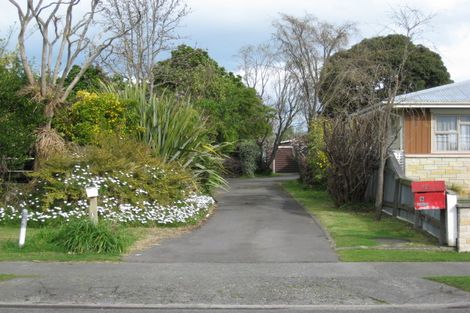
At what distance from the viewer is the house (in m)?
23.0

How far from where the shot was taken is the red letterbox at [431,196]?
42.6 feet

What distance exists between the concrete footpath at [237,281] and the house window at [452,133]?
35.3 feet

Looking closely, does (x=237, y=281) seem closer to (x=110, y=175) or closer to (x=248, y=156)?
(x=110, y=175)

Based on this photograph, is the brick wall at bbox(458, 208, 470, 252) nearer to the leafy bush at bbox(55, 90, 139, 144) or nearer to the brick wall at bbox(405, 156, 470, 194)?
the brick wall at bbox(405, 156, 470, 194)

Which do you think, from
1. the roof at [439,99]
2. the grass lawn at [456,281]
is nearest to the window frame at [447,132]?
the roof at [439,99]

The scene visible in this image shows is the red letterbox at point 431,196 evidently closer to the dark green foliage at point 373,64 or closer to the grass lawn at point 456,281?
the grass lawn at point 456,281

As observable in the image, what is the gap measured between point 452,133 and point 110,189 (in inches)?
506

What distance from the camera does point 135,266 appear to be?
438 inches

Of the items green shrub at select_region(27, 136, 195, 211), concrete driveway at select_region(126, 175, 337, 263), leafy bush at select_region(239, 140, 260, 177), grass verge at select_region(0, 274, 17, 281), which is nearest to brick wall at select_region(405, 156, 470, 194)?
concrete driveway at select_region(126, 175, 337, 263)

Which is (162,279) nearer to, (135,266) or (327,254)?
(135,266)

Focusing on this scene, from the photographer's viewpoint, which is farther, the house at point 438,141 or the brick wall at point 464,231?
the house at point 438,141

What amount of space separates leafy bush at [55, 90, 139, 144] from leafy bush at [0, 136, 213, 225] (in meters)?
1.21

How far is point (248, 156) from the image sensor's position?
45.9 meters

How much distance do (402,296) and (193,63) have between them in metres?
32.1
